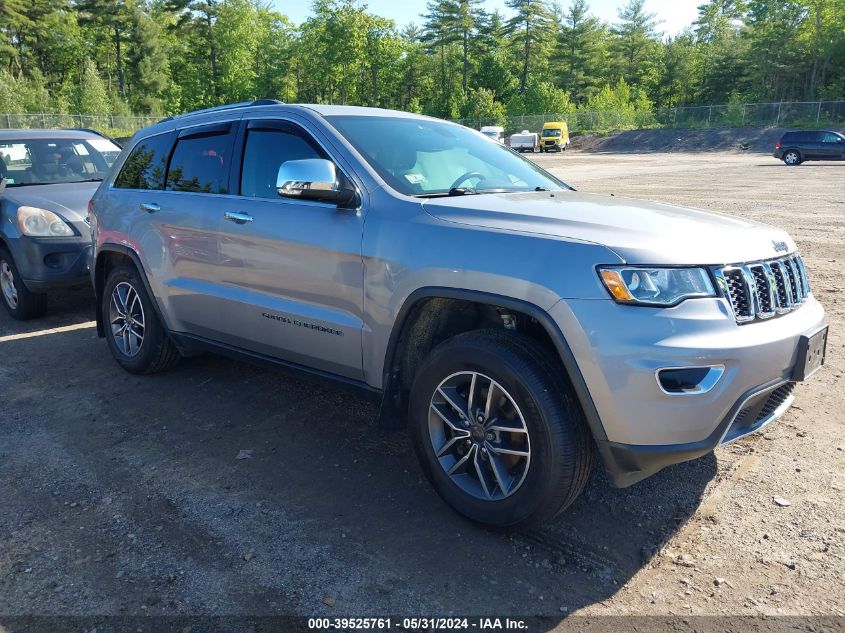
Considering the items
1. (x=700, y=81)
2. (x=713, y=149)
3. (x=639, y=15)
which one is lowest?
(x=713, y=149)

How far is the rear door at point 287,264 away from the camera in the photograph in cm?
356

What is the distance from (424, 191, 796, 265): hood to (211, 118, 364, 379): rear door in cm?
60

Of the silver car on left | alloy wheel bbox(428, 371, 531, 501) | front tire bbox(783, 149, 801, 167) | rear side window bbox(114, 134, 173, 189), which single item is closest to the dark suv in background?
front tire bbox(783, 149, 801, 167)

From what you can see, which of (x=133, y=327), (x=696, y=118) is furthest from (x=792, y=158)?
(x=133, y=327)

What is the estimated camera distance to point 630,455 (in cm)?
268

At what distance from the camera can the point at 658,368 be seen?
8.43ft

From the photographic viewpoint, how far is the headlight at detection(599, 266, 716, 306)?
2.64 metres

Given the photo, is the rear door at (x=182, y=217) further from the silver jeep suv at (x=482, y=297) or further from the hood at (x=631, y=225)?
the hood at (x=631, y=225)

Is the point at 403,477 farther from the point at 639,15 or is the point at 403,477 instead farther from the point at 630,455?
the point at 639,15

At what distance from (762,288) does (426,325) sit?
1514mm

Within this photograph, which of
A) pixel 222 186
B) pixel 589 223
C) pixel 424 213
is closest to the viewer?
pixel 589 223

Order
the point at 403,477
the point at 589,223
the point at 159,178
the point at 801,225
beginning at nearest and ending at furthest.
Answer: the point at 589,223, the point at 403,477, the point at 159,178, the point at 801,225

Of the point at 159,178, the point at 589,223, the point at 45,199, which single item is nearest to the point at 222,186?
the point at 159,178

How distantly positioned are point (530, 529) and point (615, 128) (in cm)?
6966
